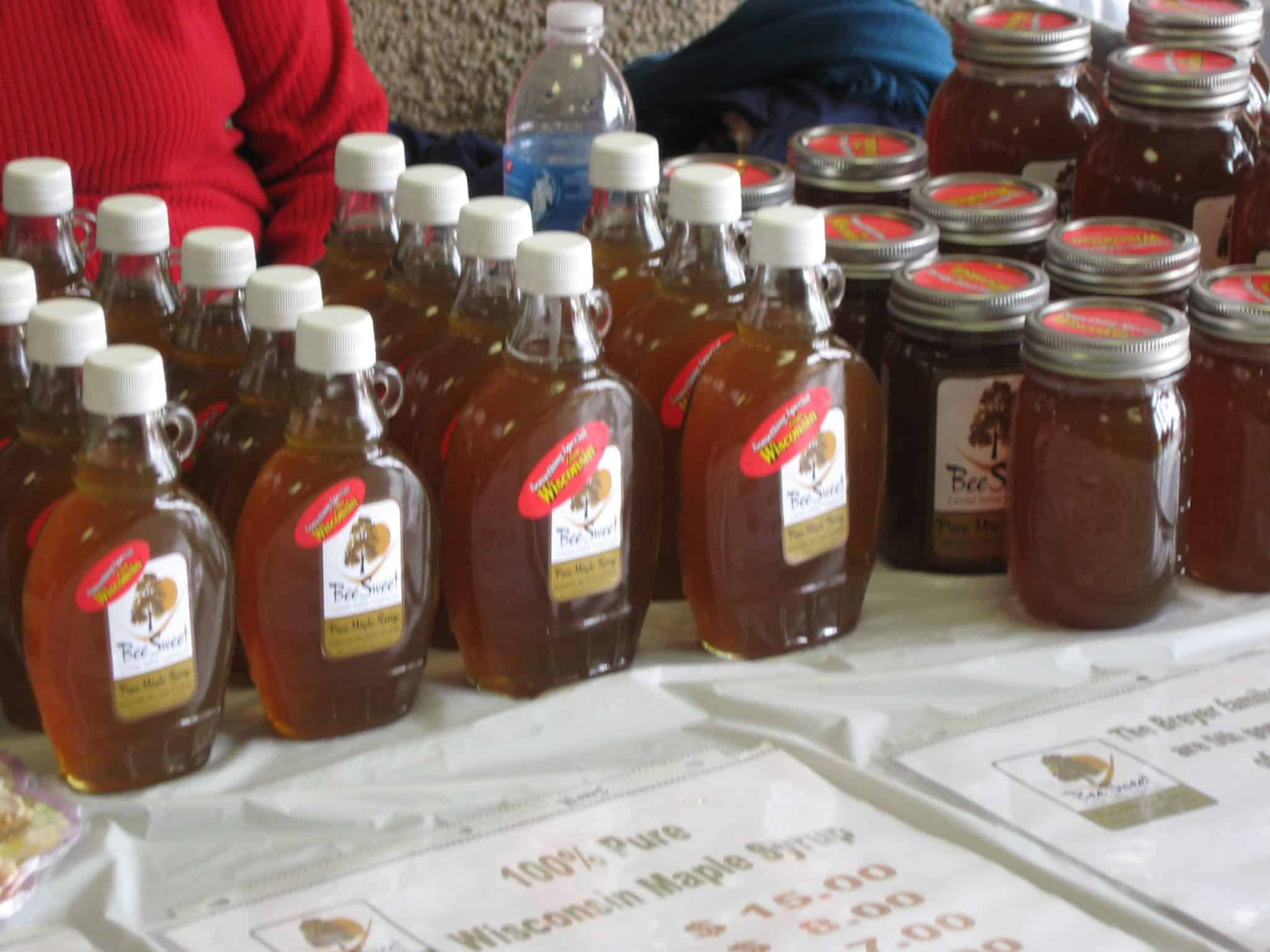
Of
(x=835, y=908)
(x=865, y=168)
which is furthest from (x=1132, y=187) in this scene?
(x=835, y=908)

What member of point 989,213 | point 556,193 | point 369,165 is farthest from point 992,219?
point 369,165

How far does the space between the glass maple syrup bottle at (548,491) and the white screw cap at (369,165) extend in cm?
15

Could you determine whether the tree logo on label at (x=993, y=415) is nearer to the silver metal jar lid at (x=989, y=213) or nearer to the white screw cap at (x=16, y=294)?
the silver metal jar lid at (x=989, y=213)

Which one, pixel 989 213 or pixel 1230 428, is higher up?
pixel 989 213

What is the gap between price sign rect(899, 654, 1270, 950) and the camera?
824mm

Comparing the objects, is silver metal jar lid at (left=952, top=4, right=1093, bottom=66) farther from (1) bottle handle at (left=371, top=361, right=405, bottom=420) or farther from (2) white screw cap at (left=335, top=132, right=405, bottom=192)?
(1) bottle handle at (left=371, top=361, right=405, bottom=420)

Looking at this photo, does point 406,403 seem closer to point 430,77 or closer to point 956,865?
point 956,865

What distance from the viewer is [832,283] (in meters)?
1.02

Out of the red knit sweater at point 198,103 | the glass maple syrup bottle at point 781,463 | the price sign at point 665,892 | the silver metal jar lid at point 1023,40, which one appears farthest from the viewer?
the red knit sweater at point 198,103

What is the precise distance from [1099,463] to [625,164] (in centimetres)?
33

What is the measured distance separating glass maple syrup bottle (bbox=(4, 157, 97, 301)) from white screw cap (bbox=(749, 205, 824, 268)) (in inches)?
16.0

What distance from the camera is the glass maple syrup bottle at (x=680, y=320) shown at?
104cm

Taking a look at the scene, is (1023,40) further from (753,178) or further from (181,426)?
(181,426)

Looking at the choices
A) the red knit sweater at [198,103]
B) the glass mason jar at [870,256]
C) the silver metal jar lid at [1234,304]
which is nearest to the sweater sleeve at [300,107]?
the red knit sweater at [198,103]
